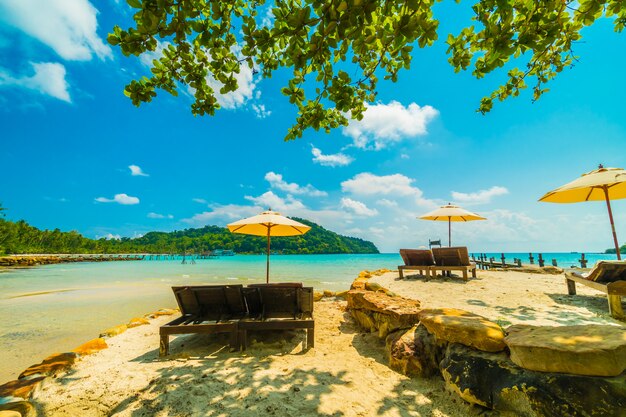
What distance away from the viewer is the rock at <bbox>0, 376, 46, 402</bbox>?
2.86m

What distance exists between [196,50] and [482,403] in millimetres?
5072

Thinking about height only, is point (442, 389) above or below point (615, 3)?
below

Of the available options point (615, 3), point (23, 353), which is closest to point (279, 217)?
point (23, 353)

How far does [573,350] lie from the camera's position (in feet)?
6.80

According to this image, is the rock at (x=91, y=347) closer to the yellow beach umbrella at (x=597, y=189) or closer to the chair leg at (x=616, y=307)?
the chair leg at (x=616, y=307)

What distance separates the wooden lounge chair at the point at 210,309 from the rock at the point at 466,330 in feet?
9.89

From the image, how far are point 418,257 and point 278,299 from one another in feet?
22.4

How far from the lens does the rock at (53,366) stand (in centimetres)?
343

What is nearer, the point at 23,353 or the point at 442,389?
the point at 442,389

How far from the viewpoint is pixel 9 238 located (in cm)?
5275

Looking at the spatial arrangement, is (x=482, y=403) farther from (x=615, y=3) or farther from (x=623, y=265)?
(x=623, y=265)

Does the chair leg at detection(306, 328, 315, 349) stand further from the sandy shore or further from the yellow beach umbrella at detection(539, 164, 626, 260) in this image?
the yellow beach umbrella at detection(539, 164, 626, 260)

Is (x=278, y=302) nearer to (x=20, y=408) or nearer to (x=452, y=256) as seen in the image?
(x=20, y=408)

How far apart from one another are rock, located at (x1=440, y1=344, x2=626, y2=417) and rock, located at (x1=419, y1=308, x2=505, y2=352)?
0.09 metres
